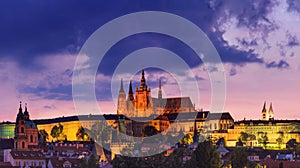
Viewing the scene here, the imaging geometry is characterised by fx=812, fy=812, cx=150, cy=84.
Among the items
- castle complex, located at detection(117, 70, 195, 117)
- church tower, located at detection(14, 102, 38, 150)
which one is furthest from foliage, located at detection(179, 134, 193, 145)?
church tower, located at detection(14, 102, 38, 150)

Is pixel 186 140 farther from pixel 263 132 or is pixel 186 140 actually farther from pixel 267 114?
pixel 267 114

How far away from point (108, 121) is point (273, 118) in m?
38.8

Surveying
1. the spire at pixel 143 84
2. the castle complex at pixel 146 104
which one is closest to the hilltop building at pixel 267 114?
the castle complex at pixel 146 104

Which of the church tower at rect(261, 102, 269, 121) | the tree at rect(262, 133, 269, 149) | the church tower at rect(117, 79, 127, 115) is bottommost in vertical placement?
the tree at rect(262, 133, 269, 149)

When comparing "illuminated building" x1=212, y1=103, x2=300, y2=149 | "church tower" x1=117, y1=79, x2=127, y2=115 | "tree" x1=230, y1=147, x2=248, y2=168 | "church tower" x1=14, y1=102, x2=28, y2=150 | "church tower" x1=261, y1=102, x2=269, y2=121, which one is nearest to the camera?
"tree" x1=230, y1=147, x2=248, y2=168

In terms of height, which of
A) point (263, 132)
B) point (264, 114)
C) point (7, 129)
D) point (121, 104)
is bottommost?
point (263, 132)

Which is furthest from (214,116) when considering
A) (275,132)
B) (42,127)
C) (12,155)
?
(12,155)

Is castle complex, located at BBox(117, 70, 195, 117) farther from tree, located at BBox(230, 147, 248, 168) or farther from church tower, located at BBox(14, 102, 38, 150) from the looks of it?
tree, located at BBox(230, 147, 248, 168)

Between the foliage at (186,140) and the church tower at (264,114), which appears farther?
the church tower at (264,114)

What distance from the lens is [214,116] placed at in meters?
174

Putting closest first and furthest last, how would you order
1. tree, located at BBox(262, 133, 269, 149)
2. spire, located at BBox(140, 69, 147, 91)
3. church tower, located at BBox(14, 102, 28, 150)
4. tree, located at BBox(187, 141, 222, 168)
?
tree, located at BBox(187, 141, 222, 168) < church tower, located at BBox(14, 102, 28, 150) < tree, located at BBox(262, 133, 269, 149) < spire, located at BBox(140, 69, 147, 91)

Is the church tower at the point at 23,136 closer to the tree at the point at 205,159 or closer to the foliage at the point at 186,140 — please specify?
the foliage at the point at 186,140

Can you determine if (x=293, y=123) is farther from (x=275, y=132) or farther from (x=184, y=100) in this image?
(x=184, y=100)

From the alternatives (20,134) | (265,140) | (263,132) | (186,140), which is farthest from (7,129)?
(20,134)
